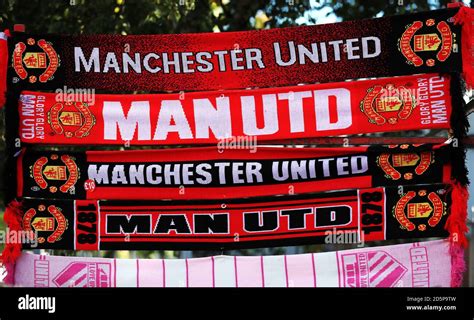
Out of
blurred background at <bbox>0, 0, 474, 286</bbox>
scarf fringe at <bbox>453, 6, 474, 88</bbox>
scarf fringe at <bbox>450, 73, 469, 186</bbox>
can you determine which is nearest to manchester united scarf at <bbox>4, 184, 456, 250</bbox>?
scarf fringe at <bbox>450, 73, 469, 186</bbox>

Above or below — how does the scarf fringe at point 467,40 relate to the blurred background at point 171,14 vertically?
below

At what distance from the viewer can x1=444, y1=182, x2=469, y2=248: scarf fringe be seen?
4770mm

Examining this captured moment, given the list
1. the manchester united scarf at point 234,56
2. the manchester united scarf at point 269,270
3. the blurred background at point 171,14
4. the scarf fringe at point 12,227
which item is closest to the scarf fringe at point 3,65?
the manchester united scarf at point 234,56

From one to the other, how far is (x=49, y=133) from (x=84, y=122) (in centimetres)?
24

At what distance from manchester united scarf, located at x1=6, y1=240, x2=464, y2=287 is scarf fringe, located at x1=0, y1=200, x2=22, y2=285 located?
48mm

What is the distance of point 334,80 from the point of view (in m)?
5.02

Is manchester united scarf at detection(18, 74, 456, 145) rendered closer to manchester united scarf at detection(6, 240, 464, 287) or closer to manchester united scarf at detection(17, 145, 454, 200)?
manchester united scarf at detection(17, 145, 454, 200)

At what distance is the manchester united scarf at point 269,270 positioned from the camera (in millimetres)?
4902

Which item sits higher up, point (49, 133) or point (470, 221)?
point (49, 133)

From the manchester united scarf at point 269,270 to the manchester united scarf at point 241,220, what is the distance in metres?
0.09

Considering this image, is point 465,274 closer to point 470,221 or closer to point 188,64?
point 470,221

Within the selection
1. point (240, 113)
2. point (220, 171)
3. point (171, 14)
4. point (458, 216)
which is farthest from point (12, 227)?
point (171, 14)

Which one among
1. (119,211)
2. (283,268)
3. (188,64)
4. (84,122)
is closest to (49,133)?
(84,122)

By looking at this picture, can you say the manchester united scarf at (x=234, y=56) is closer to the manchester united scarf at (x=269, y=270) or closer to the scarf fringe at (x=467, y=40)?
the scarf fringe at (x=467, y=40)
